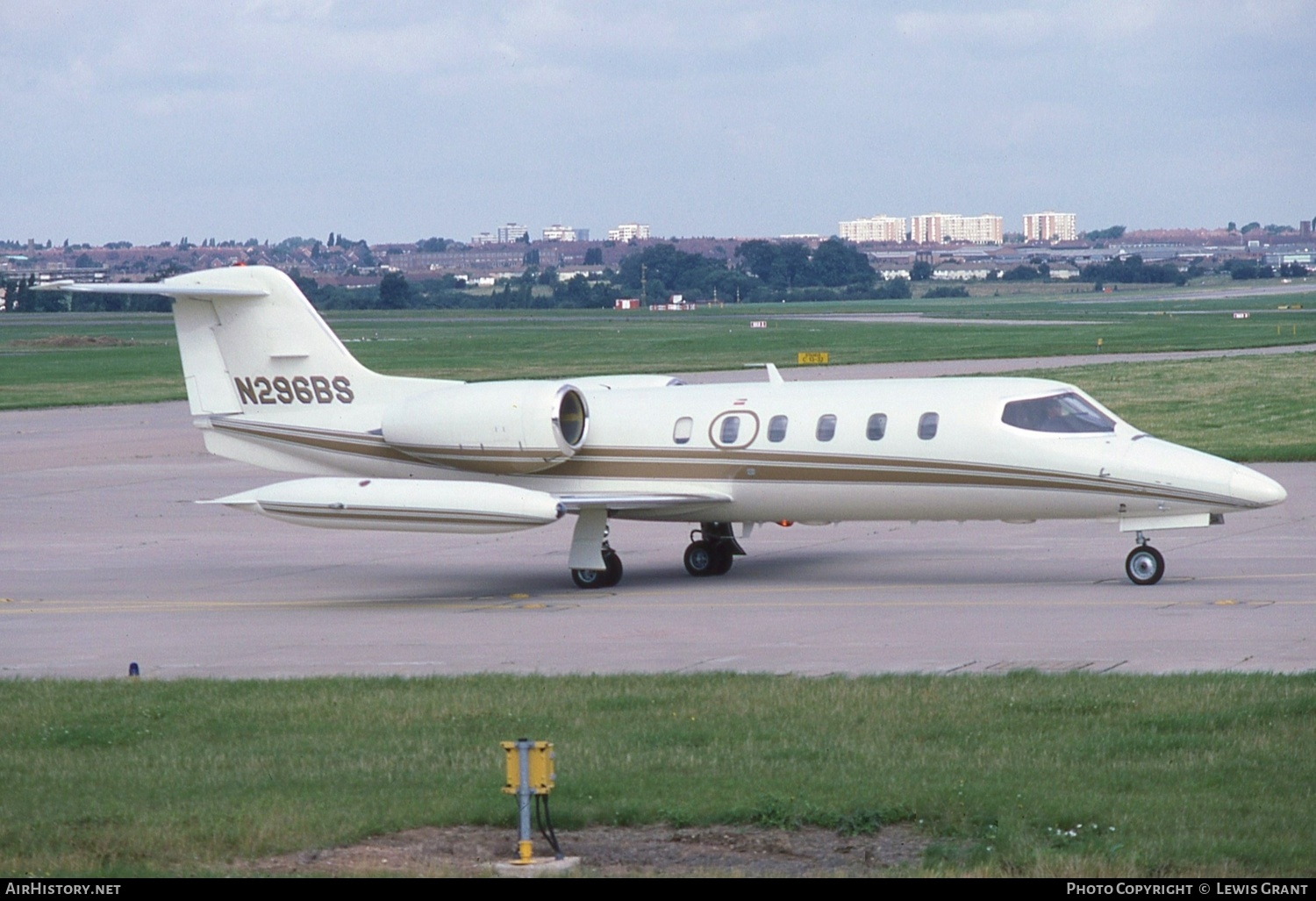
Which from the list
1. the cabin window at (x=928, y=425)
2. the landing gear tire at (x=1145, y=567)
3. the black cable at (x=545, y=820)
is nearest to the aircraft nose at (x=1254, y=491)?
the landing gear tire at (x=1145, y=567)

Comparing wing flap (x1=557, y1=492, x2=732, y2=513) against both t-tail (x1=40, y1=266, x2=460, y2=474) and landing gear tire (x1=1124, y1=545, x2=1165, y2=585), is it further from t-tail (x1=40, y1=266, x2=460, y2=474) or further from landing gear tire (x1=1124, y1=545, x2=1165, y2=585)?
landing gear tire (x1=1124, y1=545, x2=1165, y2=585)

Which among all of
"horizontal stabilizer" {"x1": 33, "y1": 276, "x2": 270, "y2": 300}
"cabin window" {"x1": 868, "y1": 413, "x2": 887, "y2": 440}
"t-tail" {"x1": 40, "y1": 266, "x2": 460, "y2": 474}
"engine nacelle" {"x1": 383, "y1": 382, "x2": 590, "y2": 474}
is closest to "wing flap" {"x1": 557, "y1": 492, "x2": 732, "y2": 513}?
"engine nacelle" {"x1": 383, "y1": 382, "x2": 590, "y2": 474}

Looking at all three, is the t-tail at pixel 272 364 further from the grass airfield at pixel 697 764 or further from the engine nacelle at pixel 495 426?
the grass airfield at pixel 697 764

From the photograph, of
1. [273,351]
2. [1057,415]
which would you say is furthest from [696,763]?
[273,351]

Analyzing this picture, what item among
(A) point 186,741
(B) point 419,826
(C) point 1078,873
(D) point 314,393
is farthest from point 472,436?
(C) point 1078,873

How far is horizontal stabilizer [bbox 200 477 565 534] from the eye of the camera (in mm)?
20906

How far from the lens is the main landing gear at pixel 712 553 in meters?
23.4

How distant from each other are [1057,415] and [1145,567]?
2.11 meters

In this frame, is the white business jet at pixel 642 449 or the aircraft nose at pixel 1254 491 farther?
the white business jet at pixel 642 449

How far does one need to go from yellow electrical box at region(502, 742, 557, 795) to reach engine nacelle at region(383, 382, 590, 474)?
43.1ft

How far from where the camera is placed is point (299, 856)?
9945 millimetres

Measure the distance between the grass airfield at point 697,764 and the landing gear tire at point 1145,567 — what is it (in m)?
6.14

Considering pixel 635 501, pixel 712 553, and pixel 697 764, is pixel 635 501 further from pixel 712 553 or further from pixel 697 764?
pixel 697 764
